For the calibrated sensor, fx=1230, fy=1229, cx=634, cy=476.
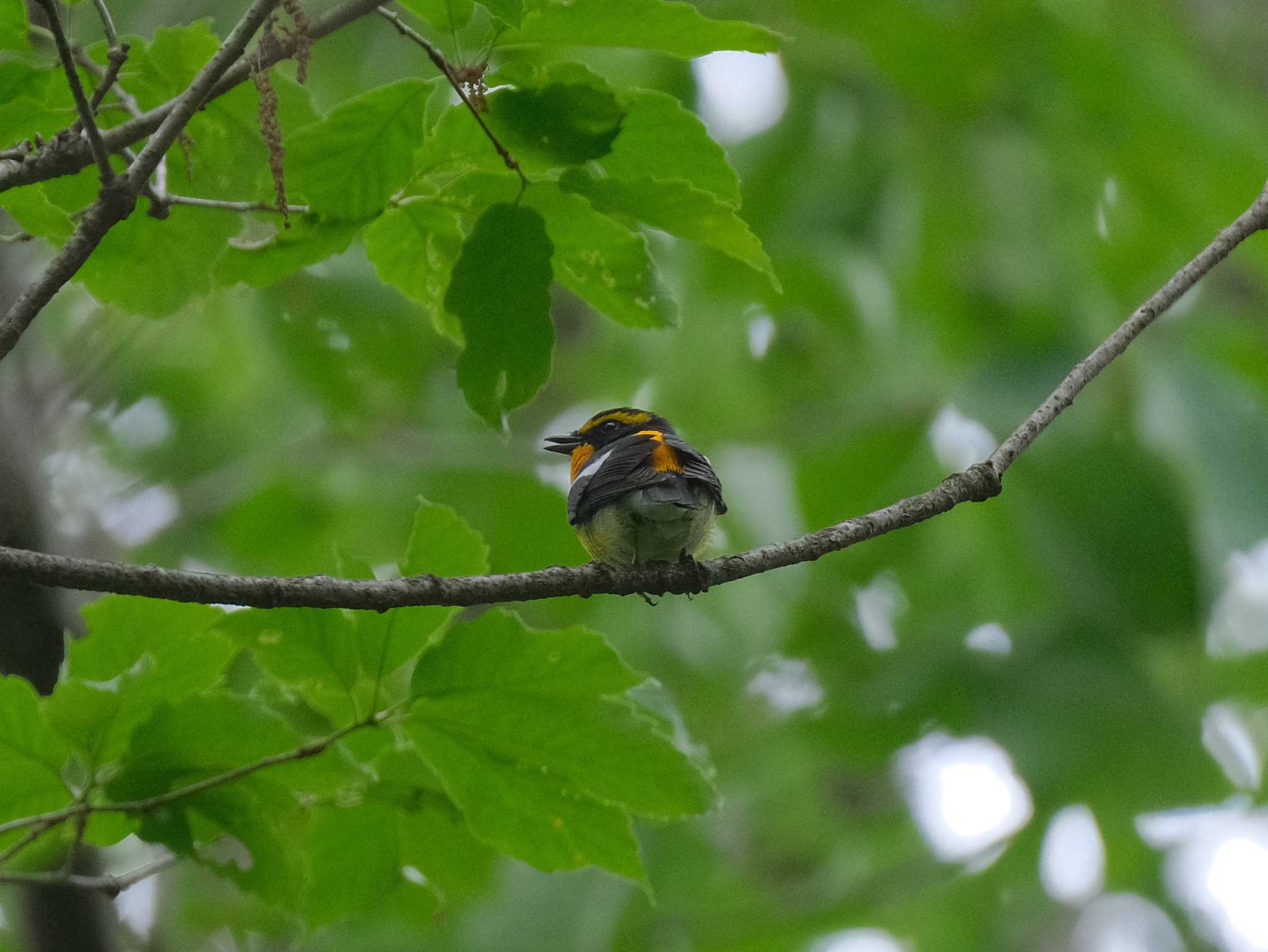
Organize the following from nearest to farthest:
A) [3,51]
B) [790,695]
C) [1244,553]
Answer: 1. [3,51]
2. [1244,553]
3. [790,695]

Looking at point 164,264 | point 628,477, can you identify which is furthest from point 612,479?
point 164,264

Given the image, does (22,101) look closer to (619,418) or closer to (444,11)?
(444,11)

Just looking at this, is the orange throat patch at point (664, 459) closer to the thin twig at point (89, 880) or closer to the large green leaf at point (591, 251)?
the large green leaf at point (591, 251)

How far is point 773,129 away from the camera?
5.26 m

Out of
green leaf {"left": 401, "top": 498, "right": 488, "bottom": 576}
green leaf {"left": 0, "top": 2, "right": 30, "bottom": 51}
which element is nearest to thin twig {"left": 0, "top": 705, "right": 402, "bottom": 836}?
green leaf {"left": 401, "top": 498, "right": 488, "bottom": 576}

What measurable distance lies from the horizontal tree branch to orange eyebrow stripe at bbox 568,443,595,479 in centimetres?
203

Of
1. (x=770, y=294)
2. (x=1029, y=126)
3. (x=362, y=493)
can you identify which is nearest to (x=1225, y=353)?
→ (x=1029, y=126)

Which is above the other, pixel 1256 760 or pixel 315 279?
pixel 315 279

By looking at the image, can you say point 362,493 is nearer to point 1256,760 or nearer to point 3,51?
point 3,51

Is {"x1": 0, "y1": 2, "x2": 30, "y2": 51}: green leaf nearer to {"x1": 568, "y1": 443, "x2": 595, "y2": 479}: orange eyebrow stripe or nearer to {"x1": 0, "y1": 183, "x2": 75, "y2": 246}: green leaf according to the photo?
{"x1": 0, "y1": 183, "x2": 75, "y2": 246}: green leaf

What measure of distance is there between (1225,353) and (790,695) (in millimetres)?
3226

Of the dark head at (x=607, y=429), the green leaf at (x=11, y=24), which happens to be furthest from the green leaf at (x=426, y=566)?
the dark head at (x=607, y=429)

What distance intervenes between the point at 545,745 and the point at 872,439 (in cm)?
370

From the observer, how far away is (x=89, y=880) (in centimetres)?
210
